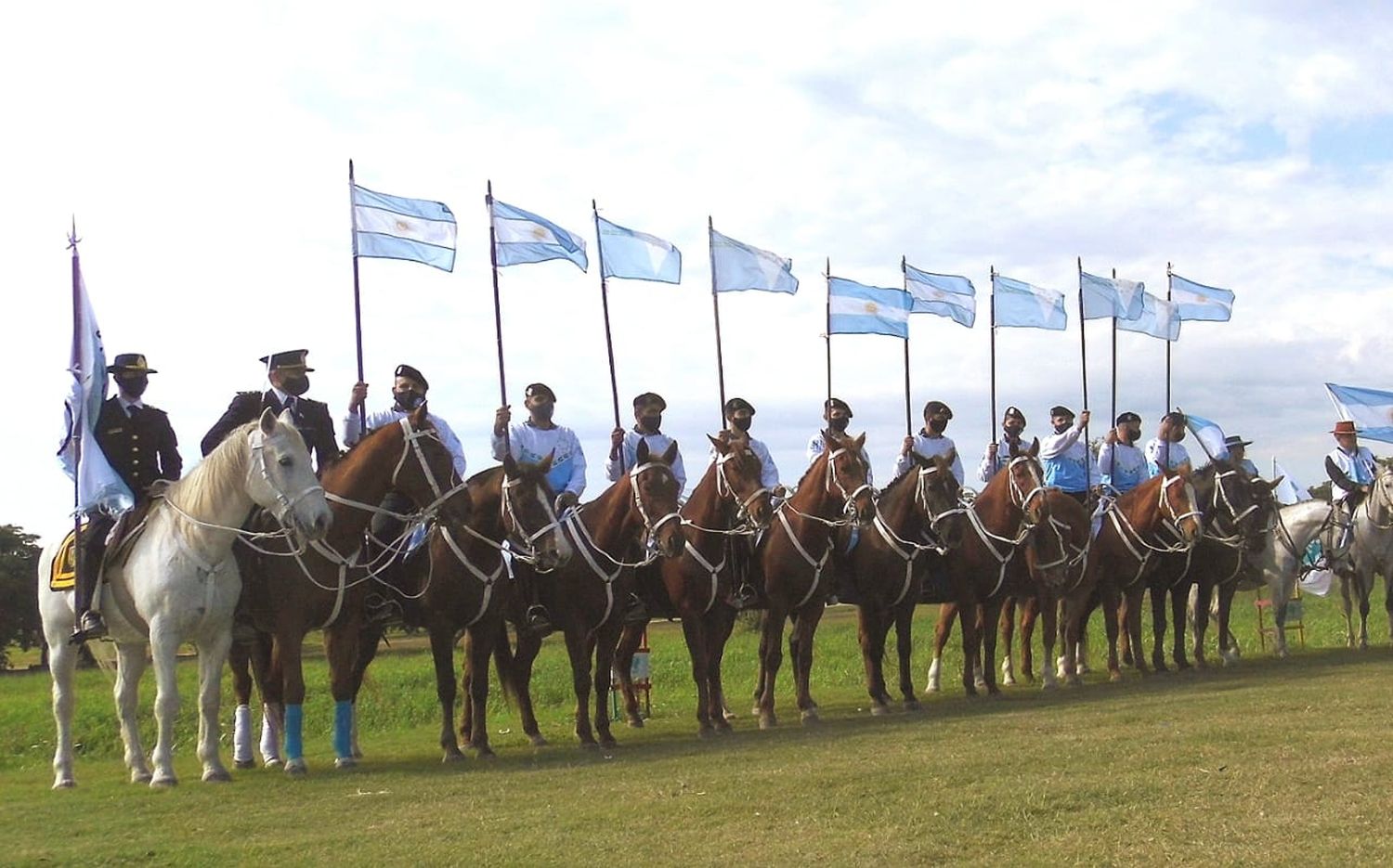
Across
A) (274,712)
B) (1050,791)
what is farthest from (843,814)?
(274,712)

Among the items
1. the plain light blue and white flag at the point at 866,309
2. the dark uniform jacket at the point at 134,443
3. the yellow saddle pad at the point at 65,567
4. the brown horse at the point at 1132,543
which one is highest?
the plain light blue and white flag at the point at 866,309

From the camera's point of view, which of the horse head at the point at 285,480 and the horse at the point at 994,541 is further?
the horse at the point at 994,541

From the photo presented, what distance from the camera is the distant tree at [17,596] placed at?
41.6m

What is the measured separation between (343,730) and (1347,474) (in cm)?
1726

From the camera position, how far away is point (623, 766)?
499 inches

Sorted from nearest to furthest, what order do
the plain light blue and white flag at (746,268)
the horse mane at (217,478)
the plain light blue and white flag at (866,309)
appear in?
the horse mane at (217,478) → the plain light blue and white flag at (746,268) → the plain light blue and white flag at (866,309)

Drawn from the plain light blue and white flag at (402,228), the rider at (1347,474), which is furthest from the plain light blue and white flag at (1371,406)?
the plain light blue and white flag at (402,228)

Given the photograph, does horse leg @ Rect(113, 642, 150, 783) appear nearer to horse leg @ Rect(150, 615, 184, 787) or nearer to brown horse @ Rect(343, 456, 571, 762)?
horse leg @ Rect(150, 615, 184, 787)

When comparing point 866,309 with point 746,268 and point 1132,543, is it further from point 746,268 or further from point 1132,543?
point 1132,543

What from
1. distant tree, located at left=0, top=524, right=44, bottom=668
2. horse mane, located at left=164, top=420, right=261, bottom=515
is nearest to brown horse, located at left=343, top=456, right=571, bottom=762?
horse mane, located at left=164, top=420, right=261, bottom=515

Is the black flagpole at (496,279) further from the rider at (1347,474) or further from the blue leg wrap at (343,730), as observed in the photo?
the rider at (1347,474)

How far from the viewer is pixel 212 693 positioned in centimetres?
1239

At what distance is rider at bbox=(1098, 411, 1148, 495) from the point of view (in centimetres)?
2180

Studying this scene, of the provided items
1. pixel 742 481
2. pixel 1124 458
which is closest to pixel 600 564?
pixel 742 481
